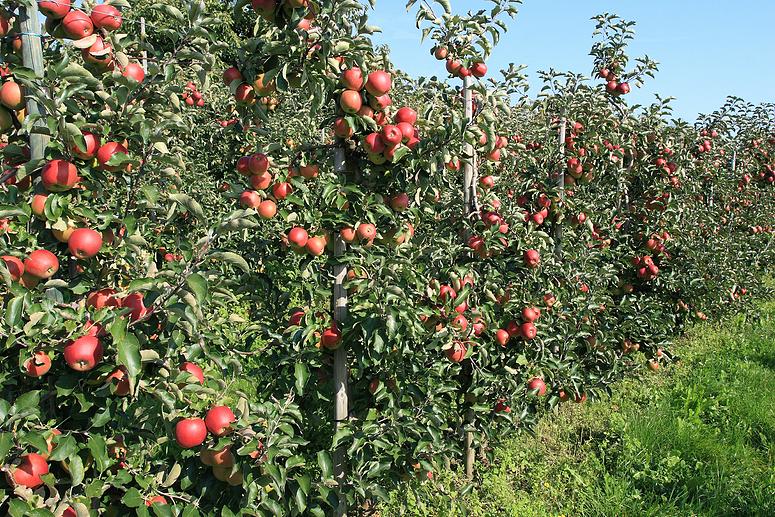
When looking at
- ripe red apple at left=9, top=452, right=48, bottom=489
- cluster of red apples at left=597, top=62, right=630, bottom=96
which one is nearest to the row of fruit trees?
ripe red apple at left=9, top=452, right=48, bottom=489

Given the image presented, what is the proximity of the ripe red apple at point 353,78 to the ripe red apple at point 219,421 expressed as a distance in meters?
1.29

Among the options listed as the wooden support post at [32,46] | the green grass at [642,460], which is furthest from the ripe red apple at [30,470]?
the green grass at [642,460]

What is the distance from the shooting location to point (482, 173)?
372 cm

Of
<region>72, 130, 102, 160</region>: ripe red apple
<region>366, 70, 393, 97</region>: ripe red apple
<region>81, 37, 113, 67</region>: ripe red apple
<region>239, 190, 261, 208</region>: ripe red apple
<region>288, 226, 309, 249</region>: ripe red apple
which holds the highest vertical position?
<region>366, 70, 393, 97</region>: ripe red apple

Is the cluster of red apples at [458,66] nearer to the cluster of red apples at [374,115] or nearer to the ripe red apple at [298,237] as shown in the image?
the cluster of red apples at [374,115]

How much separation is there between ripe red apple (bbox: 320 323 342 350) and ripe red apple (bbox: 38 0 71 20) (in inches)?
59.0

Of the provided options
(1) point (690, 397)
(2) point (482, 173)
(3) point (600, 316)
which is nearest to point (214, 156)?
(2) point (482, 173)

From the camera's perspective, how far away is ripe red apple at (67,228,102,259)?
1.68 m

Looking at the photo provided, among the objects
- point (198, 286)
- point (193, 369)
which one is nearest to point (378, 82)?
point (198, 286)

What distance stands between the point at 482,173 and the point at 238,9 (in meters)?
1.94

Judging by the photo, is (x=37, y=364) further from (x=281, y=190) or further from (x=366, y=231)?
(x=366, y=231)

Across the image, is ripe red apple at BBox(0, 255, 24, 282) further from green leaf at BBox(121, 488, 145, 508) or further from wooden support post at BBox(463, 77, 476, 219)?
wooden support post at BBox(463, 77, 476, 219)

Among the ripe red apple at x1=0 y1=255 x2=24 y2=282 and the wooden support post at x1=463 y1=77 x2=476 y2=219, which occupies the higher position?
the wooden support post at x1=463 y1=77 x2=476 y2=219

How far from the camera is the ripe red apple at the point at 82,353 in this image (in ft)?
5.14
